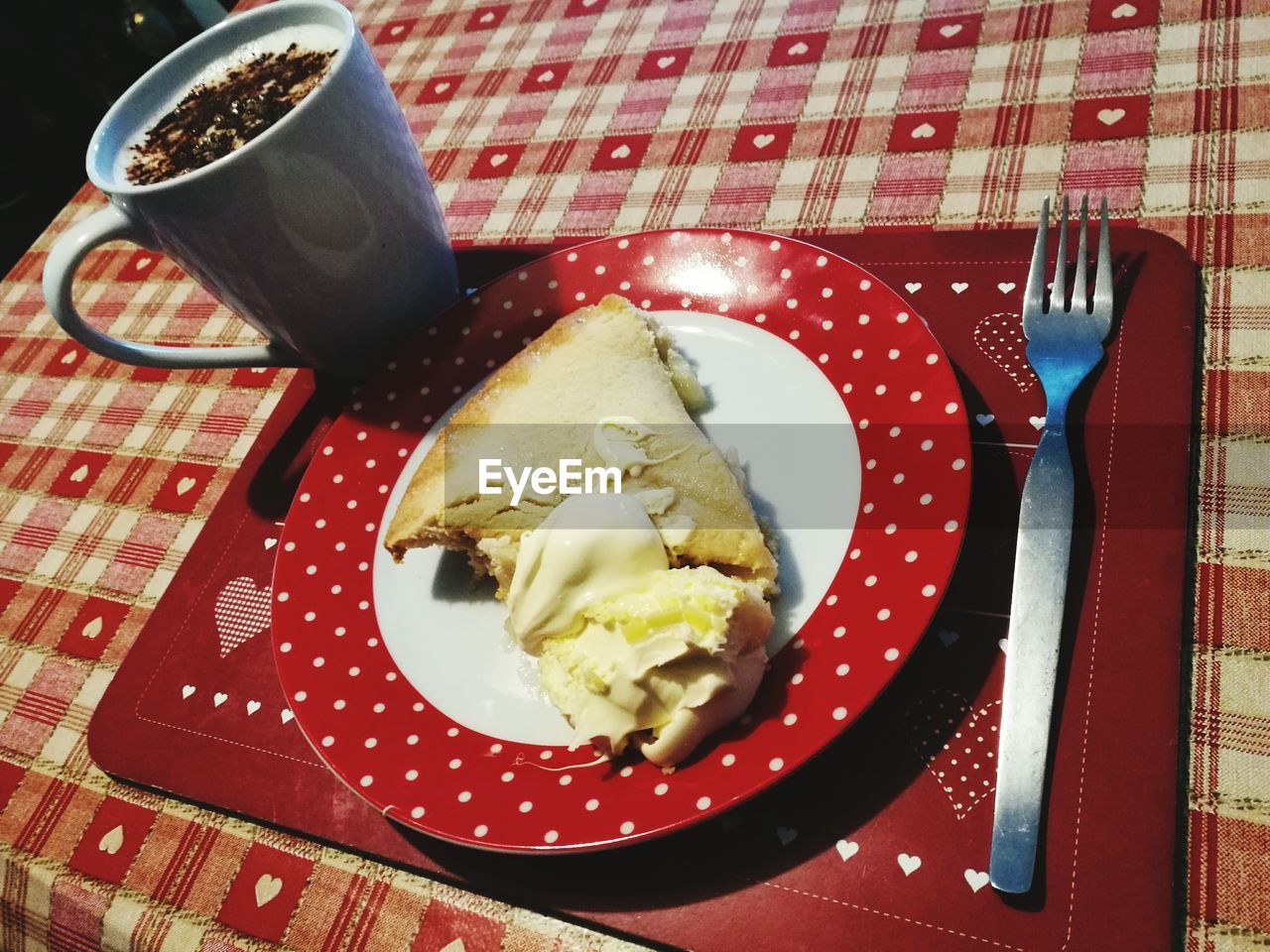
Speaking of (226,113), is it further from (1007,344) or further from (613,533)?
(1007,344)

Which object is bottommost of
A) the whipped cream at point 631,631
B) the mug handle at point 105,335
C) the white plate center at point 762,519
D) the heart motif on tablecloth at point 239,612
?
the heart motif on tablecloth at point 239,612

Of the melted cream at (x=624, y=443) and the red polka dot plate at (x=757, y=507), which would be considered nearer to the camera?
the red polka dot plate at (x=757, y=507)

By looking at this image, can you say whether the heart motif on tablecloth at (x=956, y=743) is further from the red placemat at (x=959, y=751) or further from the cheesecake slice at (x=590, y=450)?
the cheesecake slice at (x=590, y=450)

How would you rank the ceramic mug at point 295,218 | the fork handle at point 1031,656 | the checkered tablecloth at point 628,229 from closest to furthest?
the fork handle at point 1031,656, the checkered tablecloth at point 628,229, the ceramic mug at point 295,218

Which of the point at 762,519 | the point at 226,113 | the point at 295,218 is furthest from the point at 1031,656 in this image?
the point at 226,113

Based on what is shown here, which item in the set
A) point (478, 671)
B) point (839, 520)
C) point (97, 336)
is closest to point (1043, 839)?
point (839, 520)

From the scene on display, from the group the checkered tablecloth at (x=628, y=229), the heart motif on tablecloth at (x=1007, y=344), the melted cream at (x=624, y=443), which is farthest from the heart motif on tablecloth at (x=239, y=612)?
the heart motif on tablecloth at (x=1007, y=344)

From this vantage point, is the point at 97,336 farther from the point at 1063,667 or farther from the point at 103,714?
the point at 1063,667

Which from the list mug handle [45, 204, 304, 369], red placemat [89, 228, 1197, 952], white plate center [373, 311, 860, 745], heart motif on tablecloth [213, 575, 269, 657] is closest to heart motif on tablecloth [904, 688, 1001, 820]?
red placemat [89, 228, 1197, 952]

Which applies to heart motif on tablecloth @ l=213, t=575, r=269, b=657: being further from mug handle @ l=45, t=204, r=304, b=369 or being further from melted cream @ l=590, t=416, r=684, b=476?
melted cream @ l=590, t=416, r=684, b=476
